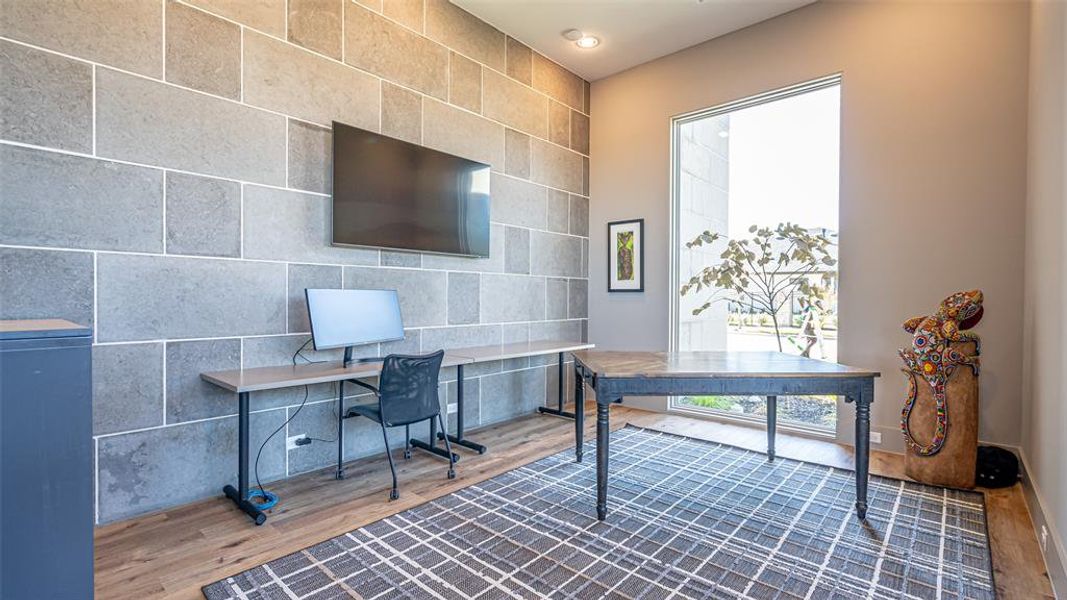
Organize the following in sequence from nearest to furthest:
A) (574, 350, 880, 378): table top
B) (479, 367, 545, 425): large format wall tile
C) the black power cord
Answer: (574, 350, 880, 378): table top
the black power cord
(479, 367, 545, 425): large format wall tile

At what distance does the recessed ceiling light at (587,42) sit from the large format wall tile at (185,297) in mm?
3321

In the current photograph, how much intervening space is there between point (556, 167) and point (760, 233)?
2070 millimetres

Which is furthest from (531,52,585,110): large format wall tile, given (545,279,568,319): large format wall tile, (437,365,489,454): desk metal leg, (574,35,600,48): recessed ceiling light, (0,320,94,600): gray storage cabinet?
(0,320,94,600): gray storage cabinet

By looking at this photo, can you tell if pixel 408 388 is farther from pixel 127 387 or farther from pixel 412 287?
pixel 127 387

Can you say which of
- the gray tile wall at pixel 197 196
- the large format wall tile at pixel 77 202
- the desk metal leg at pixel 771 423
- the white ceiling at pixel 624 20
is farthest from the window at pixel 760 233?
the large format wall tile at pixel 77 202

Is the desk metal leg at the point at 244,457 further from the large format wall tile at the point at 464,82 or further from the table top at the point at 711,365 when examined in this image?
the large format wall tile at the point at 464,82

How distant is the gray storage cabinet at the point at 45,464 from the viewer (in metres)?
1.36

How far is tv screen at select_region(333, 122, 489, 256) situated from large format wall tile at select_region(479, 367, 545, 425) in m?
1.17

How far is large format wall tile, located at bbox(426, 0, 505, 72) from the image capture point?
392 cm

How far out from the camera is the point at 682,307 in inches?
194

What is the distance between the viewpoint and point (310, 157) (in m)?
3.18

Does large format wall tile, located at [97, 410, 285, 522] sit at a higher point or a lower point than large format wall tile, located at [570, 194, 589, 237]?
lower

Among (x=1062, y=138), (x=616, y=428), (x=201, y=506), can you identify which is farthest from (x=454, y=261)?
(x=1062, y=138)

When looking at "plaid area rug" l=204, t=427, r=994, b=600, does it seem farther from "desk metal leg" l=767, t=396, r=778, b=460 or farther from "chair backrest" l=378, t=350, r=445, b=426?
"chair backrest" l=378, t=350, r=445, b=426
